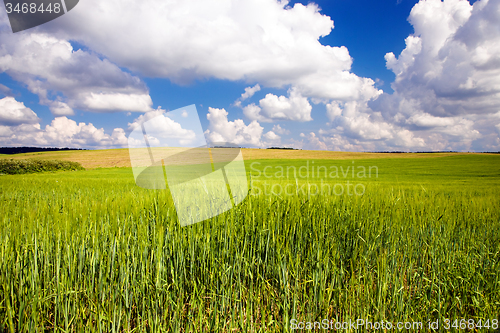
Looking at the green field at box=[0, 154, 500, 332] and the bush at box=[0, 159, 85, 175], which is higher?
the bush at box=[0, 159, 85, 175]

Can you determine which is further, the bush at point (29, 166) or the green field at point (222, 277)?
the bush at point (29, 166)

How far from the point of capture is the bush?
79.1 feet

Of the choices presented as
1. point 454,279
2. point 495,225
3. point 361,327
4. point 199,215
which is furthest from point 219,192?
point 495,225

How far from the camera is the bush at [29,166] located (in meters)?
24.1

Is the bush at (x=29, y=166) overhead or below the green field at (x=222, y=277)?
overhead

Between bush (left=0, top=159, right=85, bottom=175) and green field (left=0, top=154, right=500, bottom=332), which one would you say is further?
bush (left=0, top=159, right=85, bottom=175)

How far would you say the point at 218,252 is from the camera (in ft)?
7.76

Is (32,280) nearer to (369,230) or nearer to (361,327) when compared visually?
(361,327)

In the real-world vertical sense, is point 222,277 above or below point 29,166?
below

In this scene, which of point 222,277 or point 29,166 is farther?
point 29,166

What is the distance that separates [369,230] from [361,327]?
1463 millimetres

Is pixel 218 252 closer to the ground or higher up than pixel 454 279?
higher up

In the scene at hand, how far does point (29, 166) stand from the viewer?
25750 millimetres

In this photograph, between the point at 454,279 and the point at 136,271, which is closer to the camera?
the point at 136,271
